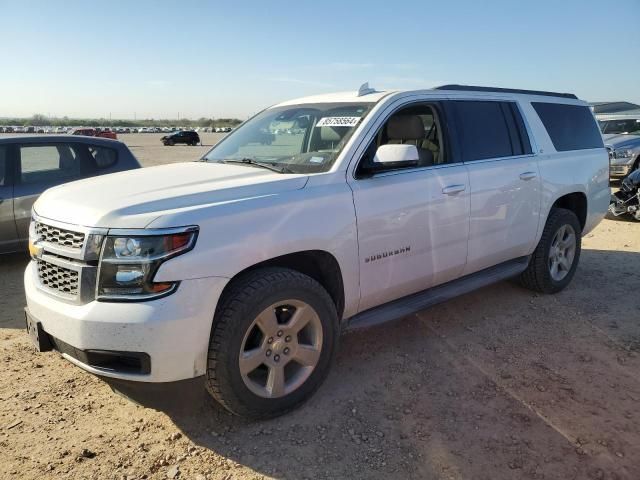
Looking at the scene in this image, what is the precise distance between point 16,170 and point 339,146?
4.60 metres

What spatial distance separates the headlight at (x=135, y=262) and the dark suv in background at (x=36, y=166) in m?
4.14

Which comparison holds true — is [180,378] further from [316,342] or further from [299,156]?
[299,156]

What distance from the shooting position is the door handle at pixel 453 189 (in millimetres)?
3732

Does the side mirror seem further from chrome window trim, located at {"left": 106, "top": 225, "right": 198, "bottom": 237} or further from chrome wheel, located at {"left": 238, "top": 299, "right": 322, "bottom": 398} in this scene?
chrome window trim, located at {"left": 106, "top": 225, "right": 198, "bottom": 237}

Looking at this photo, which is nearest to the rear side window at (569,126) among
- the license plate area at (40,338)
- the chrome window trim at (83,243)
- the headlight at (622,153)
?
the chrome window trim at (83,243)

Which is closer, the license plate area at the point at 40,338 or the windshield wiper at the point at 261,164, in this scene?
the license plate area at the point at 40,338

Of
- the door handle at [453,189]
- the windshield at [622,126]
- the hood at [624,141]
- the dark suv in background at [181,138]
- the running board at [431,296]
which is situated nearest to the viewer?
the running board at [431,296]

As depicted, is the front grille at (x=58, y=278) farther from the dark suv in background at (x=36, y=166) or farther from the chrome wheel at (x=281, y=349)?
the dark suv in background at (x=36, y=166)

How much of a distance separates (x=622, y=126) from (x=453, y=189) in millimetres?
13763

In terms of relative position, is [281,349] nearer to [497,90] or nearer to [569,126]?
[497,90]

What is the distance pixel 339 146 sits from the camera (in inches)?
133

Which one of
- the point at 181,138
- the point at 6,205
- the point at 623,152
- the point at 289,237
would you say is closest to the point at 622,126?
the point at 623,152

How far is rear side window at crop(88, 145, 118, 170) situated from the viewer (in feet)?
22.0

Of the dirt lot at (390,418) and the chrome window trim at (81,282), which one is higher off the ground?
the chrome window trim at (81,282)
